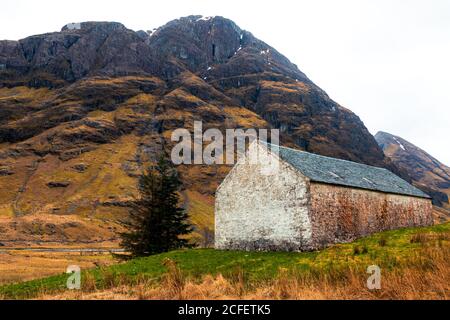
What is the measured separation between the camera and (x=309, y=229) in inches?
1153

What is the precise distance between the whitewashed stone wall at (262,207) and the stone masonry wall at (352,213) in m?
1.03

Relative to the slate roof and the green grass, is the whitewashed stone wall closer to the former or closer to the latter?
the slate roof

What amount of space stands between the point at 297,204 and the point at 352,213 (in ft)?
17.6

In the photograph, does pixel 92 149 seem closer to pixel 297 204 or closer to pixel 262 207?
pixel 262 207

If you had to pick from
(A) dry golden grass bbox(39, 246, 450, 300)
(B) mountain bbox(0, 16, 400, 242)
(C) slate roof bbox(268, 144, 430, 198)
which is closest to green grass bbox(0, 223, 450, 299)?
(C) slate roof bbox(268, 144, 430, 198)

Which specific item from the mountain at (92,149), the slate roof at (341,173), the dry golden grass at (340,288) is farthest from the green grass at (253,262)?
the mountain at (92,149)

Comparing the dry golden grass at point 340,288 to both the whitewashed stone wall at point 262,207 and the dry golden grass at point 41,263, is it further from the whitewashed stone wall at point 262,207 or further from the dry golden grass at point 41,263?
the dry golden grass at point 41,263

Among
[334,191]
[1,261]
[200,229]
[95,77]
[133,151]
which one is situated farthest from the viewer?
[95,77]

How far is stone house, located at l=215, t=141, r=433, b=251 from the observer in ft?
98.8

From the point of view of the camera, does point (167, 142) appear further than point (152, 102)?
No

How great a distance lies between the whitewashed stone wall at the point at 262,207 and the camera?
30.2 metres
